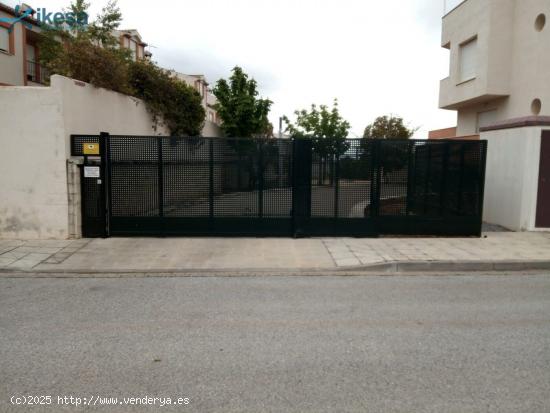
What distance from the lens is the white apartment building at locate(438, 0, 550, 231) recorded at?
10414 millimetres

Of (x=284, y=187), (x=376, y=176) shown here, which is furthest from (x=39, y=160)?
(x=376, y=176)

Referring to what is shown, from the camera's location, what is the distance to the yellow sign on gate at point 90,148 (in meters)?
9.35

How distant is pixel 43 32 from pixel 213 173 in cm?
1634

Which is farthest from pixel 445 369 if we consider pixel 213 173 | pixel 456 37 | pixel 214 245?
pixel 456 37

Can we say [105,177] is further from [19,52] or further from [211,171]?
[19,52]

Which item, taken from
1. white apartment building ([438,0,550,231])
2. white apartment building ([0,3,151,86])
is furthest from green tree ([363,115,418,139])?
white apartment building ([0,3,151,86])

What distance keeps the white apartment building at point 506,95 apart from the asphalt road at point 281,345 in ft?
15.2

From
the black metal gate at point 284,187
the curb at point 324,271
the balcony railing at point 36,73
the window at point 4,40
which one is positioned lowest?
the curb at point 324,271

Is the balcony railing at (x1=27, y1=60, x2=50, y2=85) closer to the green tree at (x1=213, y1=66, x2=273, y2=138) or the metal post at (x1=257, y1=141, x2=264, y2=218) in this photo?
the green tree at (x1=213, y1=66, x2=273, y2=138)

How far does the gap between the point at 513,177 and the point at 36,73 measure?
21.7 metres

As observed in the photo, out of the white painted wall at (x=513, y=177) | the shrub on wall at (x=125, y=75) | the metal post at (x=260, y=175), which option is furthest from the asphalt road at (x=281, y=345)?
the shrub on wall at (x=125, y=75)

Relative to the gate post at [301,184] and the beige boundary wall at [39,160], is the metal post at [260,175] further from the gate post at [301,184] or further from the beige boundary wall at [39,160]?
the beige boundary wall at [39,160]

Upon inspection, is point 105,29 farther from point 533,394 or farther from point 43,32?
point 533,394

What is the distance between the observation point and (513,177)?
10.8 meters
